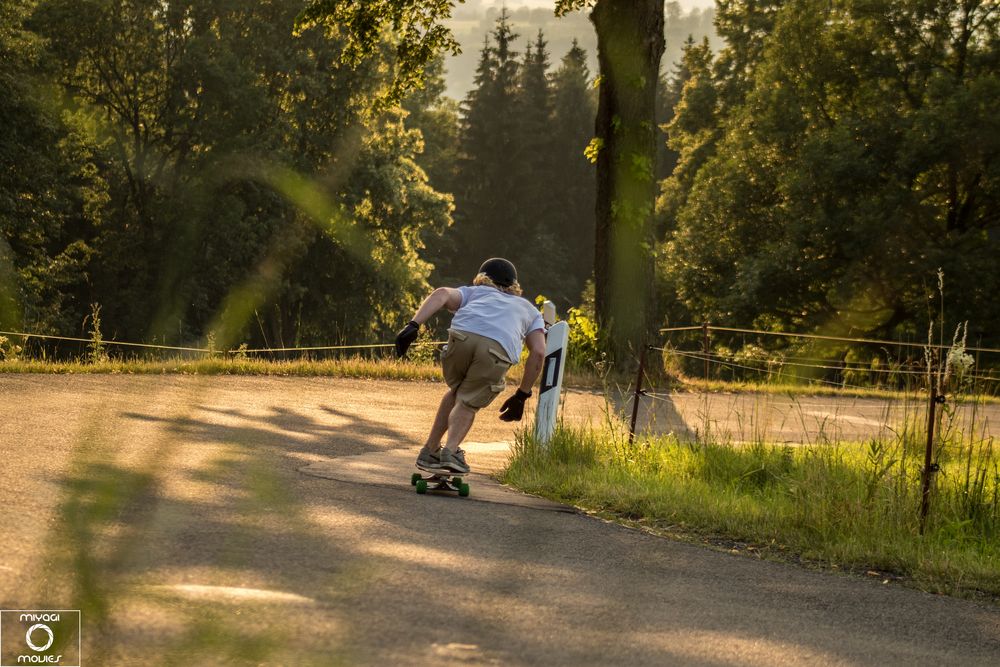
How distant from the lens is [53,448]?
9.11 meters

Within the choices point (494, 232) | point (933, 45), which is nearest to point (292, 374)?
point (933, 45)

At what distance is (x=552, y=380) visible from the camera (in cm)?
1087

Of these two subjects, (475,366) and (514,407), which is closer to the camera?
(475,366)

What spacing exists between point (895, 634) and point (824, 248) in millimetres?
32308

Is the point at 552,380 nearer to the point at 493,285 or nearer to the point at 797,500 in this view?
the point at 493,285

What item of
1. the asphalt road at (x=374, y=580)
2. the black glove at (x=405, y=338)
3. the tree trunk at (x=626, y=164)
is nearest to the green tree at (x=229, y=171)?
the tree trunk at (x=626, y=164)

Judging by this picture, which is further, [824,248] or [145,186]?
[145,186]

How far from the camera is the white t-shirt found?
28.9ft

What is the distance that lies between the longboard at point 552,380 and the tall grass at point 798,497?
19 cm

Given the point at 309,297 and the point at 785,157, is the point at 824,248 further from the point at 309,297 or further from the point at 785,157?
the point at 309,297

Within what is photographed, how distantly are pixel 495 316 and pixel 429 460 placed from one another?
1106 millimetres

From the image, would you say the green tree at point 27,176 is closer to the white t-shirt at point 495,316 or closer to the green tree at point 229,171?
the green tree at point 229,171

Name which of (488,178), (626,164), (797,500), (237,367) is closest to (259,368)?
(237,367)

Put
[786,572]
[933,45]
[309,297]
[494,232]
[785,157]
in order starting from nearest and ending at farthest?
1. [786,572]
2. [933,45]
3. [785,157]
4. [309,297]
5. [494,232]
